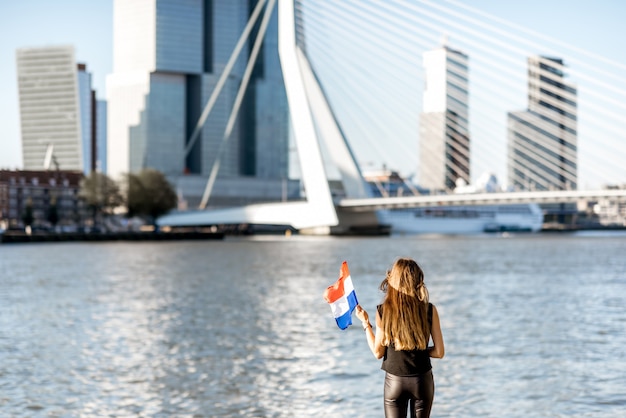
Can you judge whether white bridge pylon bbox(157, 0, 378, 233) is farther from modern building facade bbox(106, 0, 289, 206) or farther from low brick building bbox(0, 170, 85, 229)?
modern building facade bbox(106, 0, 289, 206)

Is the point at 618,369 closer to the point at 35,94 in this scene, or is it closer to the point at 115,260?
the point at 115,260

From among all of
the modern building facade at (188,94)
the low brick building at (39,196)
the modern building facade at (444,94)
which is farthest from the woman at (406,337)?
the modern building facade at (188,94)

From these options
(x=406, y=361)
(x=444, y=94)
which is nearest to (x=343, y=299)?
(x=406, y=361)

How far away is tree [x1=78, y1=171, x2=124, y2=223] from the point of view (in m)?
82.3

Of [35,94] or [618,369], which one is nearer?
[618,369]

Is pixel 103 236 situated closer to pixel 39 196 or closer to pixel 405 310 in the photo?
pixel 39 196

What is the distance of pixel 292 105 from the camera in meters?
53.0

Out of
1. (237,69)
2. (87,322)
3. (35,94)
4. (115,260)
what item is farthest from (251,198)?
(87,322)

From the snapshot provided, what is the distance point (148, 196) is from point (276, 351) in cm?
6936

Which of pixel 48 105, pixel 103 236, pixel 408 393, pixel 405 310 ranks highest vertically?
pixel 48 105

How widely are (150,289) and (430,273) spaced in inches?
371

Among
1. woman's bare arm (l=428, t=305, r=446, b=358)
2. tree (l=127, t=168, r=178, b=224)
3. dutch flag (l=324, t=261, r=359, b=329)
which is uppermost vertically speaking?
tree (l=127, t=168, r=178, b=224)

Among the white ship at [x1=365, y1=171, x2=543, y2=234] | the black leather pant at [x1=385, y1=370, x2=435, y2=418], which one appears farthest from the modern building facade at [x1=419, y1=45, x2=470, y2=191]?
the black leather pant at [x1=385, y1=370, x2=435, y2=418]

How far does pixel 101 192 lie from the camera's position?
82.5 metres
